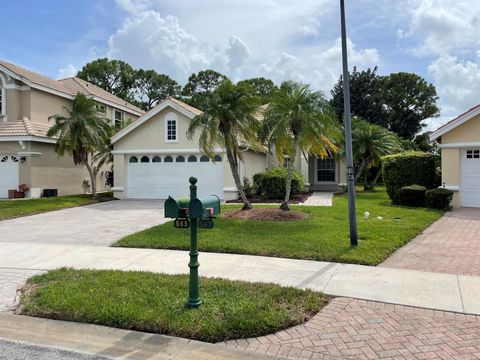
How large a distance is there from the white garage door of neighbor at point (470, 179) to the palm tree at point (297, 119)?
692 cm

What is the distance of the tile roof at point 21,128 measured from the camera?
22.2 metres

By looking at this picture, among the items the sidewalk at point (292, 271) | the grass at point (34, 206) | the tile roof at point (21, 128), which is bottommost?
the sidewalk at point (292, 271)

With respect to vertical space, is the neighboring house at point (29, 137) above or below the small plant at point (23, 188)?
above

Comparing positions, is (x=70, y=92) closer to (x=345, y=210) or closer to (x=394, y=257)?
(x=345, y=210)

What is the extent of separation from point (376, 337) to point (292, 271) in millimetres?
2737

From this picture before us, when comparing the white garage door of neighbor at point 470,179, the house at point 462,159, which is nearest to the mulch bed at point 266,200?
the house at point 462,159

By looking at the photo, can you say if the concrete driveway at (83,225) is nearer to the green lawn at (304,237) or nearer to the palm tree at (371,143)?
A: the green lawn at (304,237)

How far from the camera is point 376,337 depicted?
4520mm

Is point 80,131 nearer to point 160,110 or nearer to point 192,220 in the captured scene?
point 160,110

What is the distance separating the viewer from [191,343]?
4.45 m

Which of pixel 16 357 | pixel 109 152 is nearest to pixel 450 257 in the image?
pixel 16 357

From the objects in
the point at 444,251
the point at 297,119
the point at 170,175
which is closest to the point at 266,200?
the point at 170,175

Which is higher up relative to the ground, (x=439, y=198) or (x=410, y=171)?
(x=410, y=171)

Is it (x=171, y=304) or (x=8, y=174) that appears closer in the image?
(x=171, y=304)
